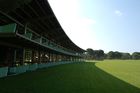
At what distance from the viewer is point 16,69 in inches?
759

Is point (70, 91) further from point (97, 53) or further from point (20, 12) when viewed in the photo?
point (97, 53)

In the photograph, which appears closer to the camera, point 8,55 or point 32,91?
point 32,91

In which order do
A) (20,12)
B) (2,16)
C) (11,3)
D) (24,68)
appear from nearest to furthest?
(11,3) → (2,16) → (20,12) → (24,68)

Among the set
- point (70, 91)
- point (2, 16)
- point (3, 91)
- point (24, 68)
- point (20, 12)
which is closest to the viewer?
point (3, 91)

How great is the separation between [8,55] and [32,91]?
49.0 feet

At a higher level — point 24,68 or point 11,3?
point 11,3

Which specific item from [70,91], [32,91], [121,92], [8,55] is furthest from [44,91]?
[8,55]

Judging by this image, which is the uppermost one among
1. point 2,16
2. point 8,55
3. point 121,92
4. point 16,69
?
point 2,16

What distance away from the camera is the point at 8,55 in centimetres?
2495

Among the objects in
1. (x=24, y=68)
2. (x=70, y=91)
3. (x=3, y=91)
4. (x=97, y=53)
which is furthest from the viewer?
(x=97, y=53)

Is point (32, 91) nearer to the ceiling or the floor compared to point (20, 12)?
nearer to the floor

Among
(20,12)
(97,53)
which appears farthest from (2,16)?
(97,53)

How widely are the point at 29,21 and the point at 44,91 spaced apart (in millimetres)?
12015

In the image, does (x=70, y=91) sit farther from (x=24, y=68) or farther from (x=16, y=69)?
(x=24, y=68)
